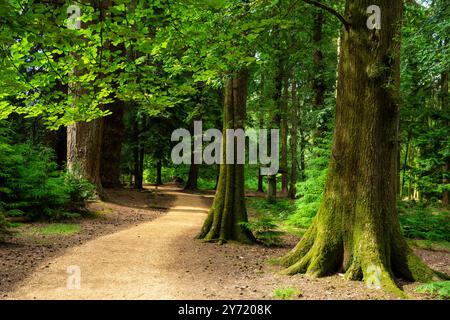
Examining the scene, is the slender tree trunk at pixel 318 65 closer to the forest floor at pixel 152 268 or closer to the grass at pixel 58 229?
the forest floor at pixel 152 268

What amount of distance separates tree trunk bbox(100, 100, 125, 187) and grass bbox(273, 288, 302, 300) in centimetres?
1767

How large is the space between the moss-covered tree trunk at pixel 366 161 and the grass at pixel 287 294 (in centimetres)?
96

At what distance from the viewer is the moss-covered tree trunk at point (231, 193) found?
10.0m

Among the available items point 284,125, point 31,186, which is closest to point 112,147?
point 284,125

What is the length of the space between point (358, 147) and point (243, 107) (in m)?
4.43

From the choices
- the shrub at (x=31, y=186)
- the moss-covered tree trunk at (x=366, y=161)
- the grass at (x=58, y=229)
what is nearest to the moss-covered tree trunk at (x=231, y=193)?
the grass at (x=58, y=229)

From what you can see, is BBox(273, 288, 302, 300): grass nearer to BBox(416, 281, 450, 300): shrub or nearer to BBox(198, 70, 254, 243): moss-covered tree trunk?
BBox(416, 281, 450, 300): shrub

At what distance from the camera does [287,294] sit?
5285 millimetres

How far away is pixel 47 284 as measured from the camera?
5820 millimetres

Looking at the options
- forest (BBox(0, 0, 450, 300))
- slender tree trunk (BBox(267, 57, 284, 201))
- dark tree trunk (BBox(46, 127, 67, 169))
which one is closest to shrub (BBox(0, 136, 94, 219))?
forest (BBox(0, 0, 450, 300))

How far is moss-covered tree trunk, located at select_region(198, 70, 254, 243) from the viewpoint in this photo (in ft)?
32.8

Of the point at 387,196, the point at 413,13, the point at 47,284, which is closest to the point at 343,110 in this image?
the point at 387,196
